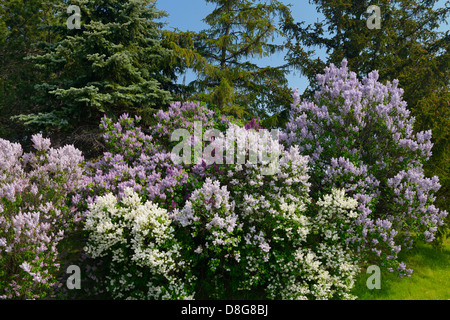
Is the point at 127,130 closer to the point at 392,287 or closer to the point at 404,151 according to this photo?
the point at 404,151

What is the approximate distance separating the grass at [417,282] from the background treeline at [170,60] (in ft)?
9.42

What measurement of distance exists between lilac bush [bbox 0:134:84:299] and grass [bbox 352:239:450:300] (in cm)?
638

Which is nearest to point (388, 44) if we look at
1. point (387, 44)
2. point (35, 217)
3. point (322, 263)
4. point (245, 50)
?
point (387, 44)

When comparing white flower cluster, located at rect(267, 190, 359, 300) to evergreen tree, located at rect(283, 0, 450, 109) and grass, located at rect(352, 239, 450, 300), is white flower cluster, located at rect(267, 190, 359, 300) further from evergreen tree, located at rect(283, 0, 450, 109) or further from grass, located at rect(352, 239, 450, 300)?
evergreen tree, located at rect(283, 0, 450, 109)

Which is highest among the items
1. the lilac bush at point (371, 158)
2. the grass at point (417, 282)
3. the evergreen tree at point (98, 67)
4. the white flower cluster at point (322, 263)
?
the evergreen tree at point (98, 67)

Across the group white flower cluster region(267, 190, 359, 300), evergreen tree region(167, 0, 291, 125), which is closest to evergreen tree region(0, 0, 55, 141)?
evergreen tree region(167, 0, 291, 125)

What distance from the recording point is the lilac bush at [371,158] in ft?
22.1

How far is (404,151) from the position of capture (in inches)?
291

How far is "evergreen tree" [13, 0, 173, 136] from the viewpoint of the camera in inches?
439

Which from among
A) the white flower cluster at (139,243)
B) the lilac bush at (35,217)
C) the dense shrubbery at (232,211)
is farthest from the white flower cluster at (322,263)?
the lilac bush at (35,217)

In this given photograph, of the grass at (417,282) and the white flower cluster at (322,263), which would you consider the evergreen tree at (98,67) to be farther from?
the grass at (417,282)
